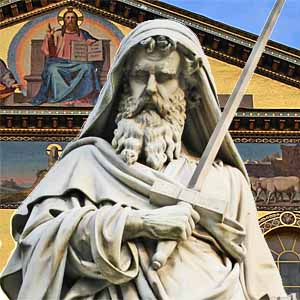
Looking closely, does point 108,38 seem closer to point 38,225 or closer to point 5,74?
point 5,74

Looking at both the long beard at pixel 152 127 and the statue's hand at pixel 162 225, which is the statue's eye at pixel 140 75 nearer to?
the long beard at pixel 152 127

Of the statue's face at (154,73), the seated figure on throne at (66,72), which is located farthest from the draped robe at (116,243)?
the seated figure on throne at (66,72)

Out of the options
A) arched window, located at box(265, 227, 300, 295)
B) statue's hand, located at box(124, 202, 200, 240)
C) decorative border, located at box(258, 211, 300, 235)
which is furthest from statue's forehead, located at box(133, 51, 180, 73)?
decorative border, located at box(258, 211, 300, 235)

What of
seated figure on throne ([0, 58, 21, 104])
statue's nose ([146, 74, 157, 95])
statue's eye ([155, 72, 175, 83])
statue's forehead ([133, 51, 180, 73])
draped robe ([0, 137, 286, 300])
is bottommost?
seated figure on throne ([0, 58, 21, 104])

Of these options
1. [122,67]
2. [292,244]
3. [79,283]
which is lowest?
[292,244]

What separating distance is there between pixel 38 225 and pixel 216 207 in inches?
12.4

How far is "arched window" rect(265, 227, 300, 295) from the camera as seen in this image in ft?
41.8

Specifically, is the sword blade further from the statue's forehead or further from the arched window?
the arched window

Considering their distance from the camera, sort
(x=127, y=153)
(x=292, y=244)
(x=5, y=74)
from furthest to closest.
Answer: (x=5, y=74)
(x=292, y=244)
(x=127, y=153)

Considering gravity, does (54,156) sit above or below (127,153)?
below

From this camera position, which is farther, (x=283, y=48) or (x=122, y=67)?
(x=283, y=48)

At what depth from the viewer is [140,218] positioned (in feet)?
6.56

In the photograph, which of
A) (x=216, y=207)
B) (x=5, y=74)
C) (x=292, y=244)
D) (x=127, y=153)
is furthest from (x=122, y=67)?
(x=5, y=74)

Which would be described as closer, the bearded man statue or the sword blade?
the bearded man statue
